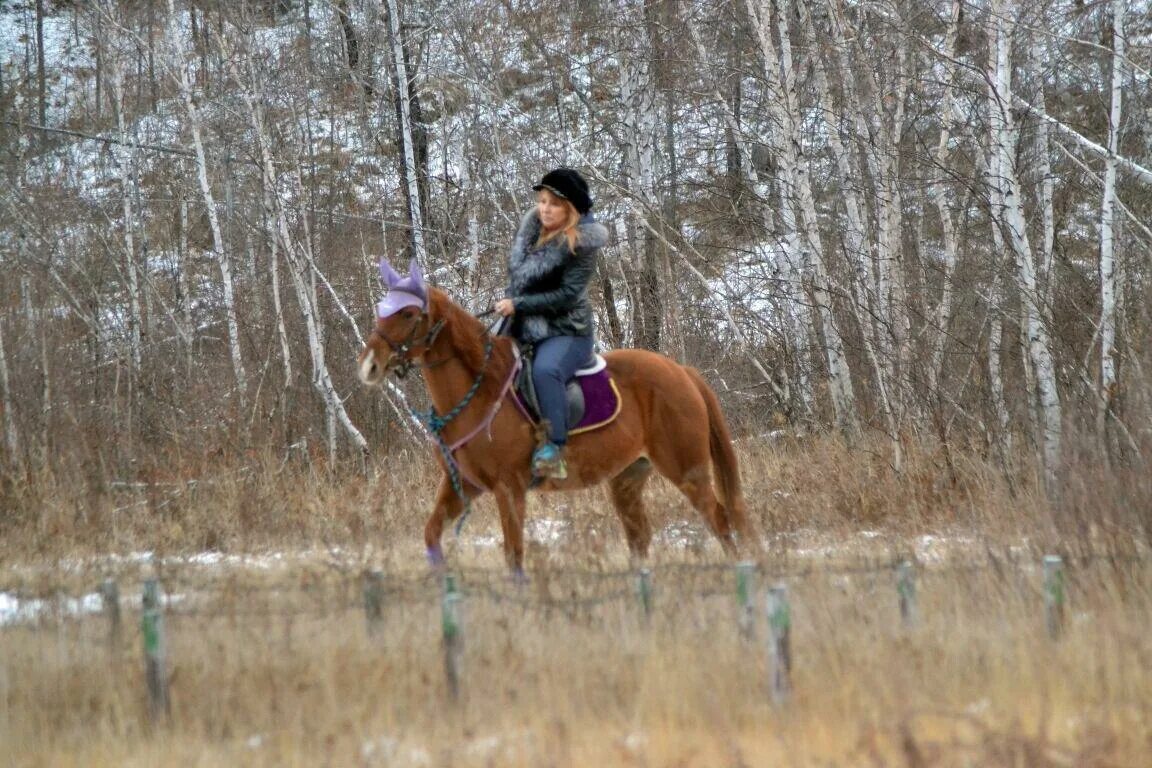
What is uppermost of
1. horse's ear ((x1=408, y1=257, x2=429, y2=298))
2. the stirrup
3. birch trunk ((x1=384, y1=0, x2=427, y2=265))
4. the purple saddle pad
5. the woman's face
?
birch trunk ((x1=384, y1=0, x2=427, y2=265))

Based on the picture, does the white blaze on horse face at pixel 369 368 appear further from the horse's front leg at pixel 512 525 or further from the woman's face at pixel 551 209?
the woman's face at pixel 551 209

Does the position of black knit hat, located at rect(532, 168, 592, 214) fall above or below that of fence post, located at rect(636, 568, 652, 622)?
above

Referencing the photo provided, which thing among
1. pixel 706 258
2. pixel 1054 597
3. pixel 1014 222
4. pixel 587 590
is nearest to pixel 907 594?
pixel 1054 597

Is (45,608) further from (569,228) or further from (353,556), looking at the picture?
(569,228)

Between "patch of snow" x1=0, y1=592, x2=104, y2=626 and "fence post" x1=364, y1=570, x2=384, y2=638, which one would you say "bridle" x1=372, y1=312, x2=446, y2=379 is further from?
"patch of snow" x1=0, y1=592, x2=104, y2=626

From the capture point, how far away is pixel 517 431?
7199mm

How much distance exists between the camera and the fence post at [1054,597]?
206 inches

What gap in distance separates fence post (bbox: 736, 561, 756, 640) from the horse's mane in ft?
8.07

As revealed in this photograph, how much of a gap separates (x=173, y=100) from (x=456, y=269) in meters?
9.76

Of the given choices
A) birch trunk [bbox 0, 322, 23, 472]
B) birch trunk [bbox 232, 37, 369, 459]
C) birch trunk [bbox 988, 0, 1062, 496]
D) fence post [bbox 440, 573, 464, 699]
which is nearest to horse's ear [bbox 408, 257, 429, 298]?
fence post [bbox 440, 573, 464, 699]

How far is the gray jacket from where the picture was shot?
725 centimetres

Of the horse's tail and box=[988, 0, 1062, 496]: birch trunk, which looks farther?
box=[988, 0, 1062, 496]: birch trunk

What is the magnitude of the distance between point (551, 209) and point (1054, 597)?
3532mm

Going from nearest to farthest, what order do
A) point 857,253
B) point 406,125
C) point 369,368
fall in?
point 369,368 → point 857,253 → point 406,125
